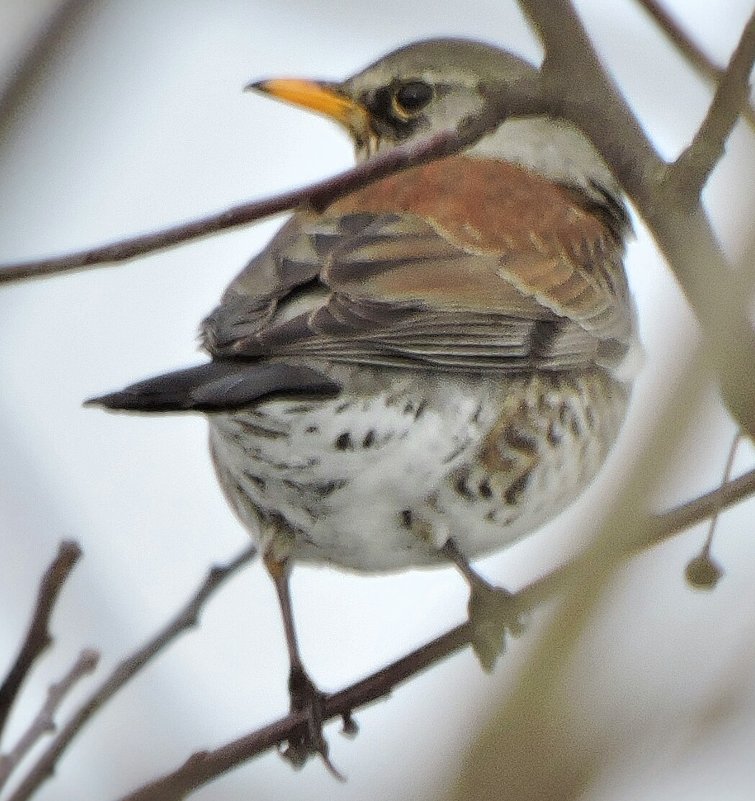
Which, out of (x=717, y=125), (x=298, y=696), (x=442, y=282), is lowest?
(x=298, y=696)

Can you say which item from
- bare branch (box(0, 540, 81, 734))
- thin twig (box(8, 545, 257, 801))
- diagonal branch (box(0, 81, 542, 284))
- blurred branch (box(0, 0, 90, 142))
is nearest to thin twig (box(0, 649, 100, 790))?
thin twig (box(8, 545, 257, 801))

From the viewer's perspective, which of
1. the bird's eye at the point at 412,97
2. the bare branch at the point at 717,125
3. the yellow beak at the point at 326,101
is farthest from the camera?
the bird's eye at the point at 412,97

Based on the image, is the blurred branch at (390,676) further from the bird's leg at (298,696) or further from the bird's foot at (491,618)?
the bird's leg at (298,696)

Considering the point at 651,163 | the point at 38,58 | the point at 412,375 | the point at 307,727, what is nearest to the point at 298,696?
the point at 307,727

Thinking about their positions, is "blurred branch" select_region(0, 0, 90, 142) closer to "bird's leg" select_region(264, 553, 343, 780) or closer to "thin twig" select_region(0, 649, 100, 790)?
"thin twig" select_region(0, 649, 100, 790)

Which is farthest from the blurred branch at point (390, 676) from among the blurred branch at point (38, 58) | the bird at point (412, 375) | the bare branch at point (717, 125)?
the blurred branch at point (38, 58)

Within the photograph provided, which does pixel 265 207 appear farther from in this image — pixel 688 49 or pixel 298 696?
pixel 298 696

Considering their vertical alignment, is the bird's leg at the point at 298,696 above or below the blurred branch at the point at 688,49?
below
